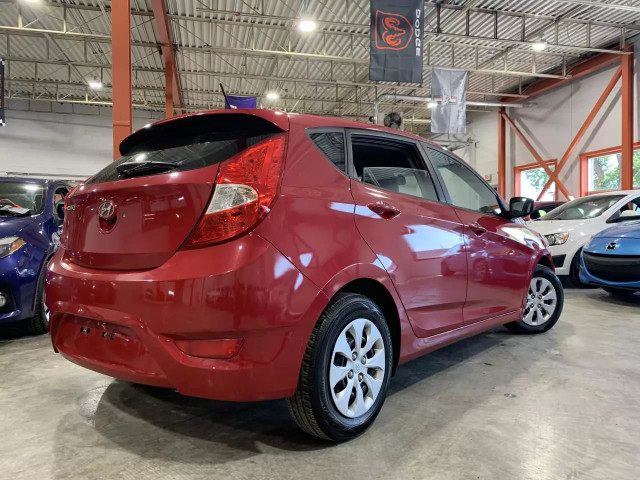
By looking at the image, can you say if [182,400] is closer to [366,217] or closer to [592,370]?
[366,217]

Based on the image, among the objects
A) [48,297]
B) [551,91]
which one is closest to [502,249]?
[48,297]

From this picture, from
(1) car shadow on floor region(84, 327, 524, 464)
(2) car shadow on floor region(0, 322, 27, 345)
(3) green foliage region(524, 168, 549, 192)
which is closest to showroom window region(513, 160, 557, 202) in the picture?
(3) green foliage region(524, 168, 549, 192)

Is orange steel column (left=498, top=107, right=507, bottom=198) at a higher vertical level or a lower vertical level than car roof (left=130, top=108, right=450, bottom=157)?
higher

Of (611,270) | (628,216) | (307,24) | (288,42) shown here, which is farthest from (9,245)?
(288,42)

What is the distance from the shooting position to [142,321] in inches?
60.9

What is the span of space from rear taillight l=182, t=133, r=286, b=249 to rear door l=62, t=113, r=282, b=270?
3cm

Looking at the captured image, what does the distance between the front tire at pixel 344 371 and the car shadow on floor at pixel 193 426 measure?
0.17 meters

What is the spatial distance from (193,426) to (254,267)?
3.17ft

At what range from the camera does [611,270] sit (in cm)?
482

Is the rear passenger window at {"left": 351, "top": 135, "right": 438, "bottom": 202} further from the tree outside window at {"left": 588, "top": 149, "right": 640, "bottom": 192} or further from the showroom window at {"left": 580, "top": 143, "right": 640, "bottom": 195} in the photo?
the tree outside window at {"left": 588, "top": 149, "right": 640, "bottom": 192}

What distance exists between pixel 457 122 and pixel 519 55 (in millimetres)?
4483

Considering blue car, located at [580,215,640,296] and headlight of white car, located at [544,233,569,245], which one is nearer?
blue car, located at [580,215,640,296]

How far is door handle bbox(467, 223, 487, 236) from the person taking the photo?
8.68ft

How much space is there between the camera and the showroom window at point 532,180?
15.5m
